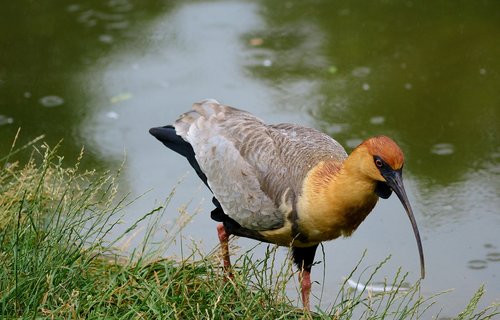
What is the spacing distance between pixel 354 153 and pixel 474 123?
8.37ft

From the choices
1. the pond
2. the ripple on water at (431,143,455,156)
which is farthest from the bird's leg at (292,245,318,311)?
the ripple on water at (431,143,455,156)

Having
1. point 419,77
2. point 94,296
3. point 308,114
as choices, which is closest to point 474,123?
point 419,77

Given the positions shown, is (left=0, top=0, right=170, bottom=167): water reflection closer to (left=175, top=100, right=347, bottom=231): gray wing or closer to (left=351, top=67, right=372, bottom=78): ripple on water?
(left=175, top=100, right=347, bottom=231): gray wing

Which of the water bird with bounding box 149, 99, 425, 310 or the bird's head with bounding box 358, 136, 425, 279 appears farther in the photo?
the water bird with bounding box 149, 99, 425, 310

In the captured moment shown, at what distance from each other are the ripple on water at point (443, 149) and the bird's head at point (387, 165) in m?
2.15

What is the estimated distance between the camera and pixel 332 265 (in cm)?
506

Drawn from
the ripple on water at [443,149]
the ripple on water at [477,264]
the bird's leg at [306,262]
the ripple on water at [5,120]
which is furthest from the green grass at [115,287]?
the ripple on water at [5,120]

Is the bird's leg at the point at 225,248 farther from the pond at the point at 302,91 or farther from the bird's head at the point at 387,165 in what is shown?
the bird's head at the point at 387,165

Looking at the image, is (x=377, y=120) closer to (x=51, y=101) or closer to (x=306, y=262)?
(x=306, y=262)

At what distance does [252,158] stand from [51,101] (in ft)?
9.07

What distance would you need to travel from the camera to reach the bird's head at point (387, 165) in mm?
3781

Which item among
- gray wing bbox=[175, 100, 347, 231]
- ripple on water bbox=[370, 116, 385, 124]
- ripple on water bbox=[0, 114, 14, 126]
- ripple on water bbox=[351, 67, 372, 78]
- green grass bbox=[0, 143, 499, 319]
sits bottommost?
ripple on water bbox=[0, 114, 14, 126]

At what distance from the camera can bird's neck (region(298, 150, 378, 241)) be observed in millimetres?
3967

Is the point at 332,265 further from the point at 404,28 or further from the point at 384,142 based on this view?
the point at 404,28
